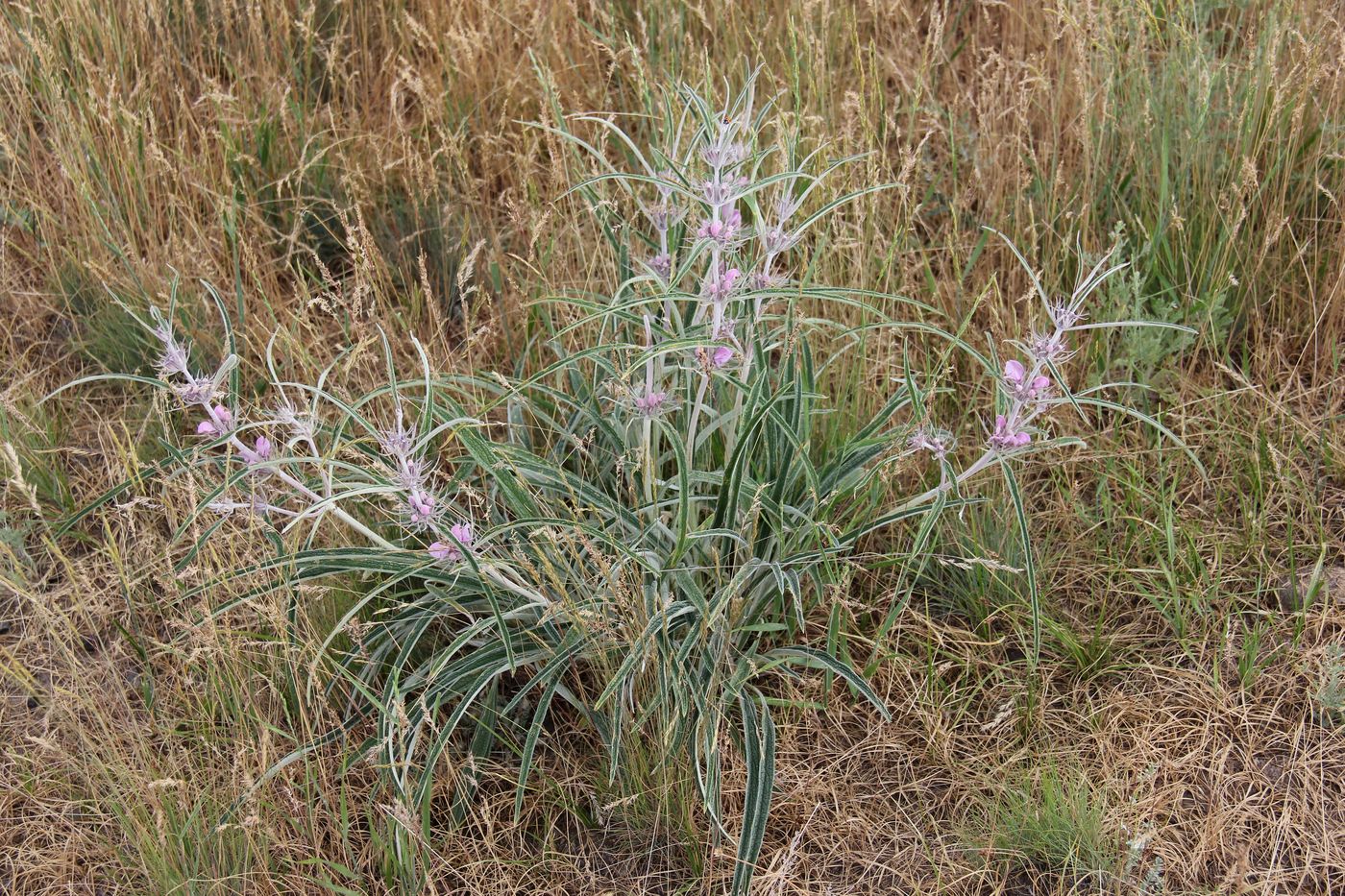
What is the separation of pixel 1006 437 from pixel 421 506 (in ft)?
2.87

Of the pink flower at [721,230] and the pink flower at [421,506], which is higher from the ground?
the pink flower at [721,230]

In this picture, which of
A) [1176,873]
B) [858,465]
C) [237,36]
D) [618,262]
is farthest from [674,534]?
[237,36]

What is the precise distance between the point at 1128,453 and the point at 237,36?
267 cm

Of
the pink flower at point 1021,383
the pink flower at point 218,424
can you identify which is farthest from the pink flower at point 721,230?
the pink flower at point 218,424

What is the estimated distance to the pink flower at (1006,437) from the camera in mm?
1673

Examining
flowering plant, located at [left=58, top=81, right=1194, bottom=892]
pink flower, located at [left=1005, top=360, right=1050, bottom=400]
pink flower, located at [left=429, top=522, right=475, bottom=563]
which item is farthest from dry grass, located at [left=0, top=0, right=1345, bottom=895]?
pink flower, located at [left=1005, top=360, right=1050, bottom=400]

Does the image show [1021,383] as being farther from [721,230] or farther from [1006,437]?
[721,230]

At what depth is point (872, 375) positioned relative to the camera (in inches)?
91.6

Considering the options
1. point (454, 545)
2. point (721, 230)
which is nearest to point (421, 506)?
point (454, 545)

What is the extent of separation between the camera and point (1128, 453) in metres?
2.24

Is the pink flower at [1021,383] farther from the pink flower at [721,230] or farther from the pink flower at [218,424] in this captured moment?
the pink flower at [218,424]

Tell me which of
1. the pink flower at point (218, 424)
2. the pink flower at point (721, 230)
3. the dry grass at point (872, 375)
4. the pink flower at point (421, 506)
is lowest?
the dry grass at point (872, 375)

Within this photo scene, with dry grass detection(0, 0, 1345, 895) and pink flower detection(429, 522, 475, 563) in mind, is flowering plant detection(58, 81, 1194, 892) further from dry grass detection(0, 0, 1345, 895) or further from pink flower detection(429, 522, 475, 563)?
dry grass detection(0, 0, 1345, 895)

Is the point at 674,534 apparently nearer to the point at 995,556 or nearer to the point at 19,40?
the point at 995,556
